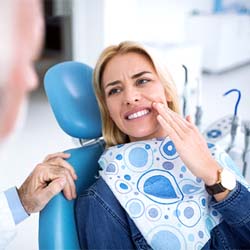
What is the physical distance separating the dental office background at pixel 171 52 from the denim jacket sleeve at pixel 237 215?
1.88 feet

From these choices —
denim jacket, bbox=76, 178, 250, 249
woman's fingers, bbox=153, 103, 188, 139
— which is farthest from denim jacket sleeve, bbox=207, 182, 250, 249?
woman's fingers, bbox=153, 103, 188, 139

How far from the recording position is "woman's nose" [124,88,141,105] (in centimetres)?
103

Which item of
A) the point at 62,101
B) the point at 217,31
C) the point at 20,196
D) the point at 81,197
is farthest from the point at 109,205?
the point at 217,31

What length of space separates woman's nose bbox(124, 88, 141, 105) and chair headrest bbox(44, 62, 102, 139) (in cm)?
21

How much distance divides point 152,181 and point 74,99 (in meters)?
0.40

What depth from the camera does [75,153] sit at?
3.77 ft

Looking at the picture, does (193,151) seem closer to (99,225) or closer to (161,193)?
(161,193)

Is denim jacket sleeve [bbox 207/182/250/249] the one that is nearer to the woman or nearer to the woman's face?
the woman

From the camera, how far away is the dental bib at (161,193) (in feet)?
3.04

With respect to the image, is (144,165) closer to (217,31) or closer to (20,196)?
(20,196)

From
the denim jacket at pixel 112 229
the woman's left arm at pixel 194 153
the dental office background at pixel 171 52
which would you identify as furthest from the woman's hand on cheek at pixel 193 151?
the dental office background at pixel 171 52

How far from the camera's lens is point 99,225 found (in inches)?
36.8

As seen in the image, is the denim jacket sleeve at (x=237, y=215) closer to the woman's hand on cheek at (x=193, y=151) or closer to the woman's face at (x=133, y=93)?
the woman's hand on cheek at (x=193, y=151)

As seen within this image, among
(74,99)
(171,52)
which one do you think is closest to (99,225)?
(74,99)
